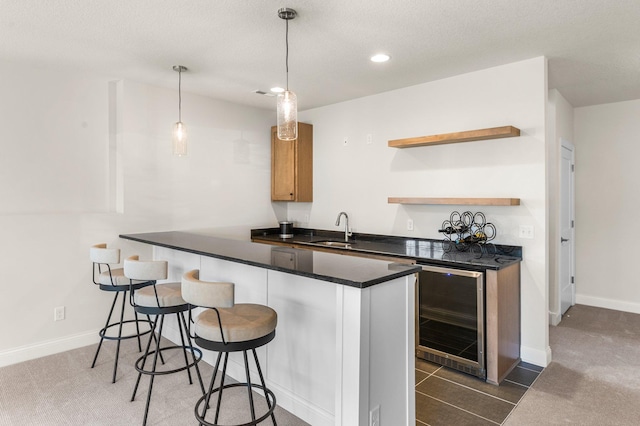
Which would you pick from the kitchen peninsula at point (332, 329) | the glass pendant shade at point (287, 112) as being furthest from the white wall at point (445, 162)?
the glass pendant shade at point (287, 112)

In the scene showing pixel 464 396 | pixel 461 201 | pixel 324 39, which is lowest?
Answer: pixel 464 396

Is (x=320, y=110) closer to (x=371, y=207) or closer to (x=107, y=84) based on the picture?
(x=371, y=207)

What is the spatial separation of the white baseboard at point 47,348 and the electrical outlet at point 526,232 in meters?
3.99

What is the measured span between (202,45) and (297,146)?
2036 mm

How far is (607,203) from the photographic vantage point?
15.2 feet

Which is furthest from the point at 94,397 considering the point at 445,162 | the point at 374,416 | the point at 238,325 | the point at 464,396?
the point at 445,162

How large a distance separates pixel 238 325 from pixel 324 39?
2073 mm

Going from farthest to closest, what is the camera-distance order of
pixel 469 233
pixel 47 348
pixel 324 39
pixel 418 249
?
pixel 418 249 < pixel 469 233 < pixel 47 348 < pixel 324 39

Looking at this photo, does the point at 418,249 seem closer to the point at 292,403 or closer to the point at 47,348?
the point at 292,403

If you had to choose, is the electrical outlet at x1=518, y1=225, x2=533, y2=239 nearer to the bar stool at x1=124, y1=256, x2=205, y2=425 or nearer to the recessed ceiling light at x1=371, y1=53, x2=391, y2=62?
the recessed ceiling light at x1=371, y1=53, x2=391, y2=62

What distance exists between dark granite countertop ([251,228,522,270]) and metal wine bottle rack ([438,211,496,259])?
40 millimetres

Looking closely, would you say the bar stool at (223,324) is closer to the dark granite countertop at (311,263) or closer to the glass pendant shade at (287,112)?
the dark granite countertop at (311,263)

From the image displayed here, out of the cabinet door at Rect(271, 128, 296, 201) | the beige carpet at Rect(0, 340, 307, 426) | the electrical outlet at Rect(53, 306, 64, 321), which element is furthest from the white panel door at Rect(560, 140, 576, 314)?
the electrical outlet at Rect(53, 306, 64, 321)

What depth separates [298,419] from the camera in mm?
2297
